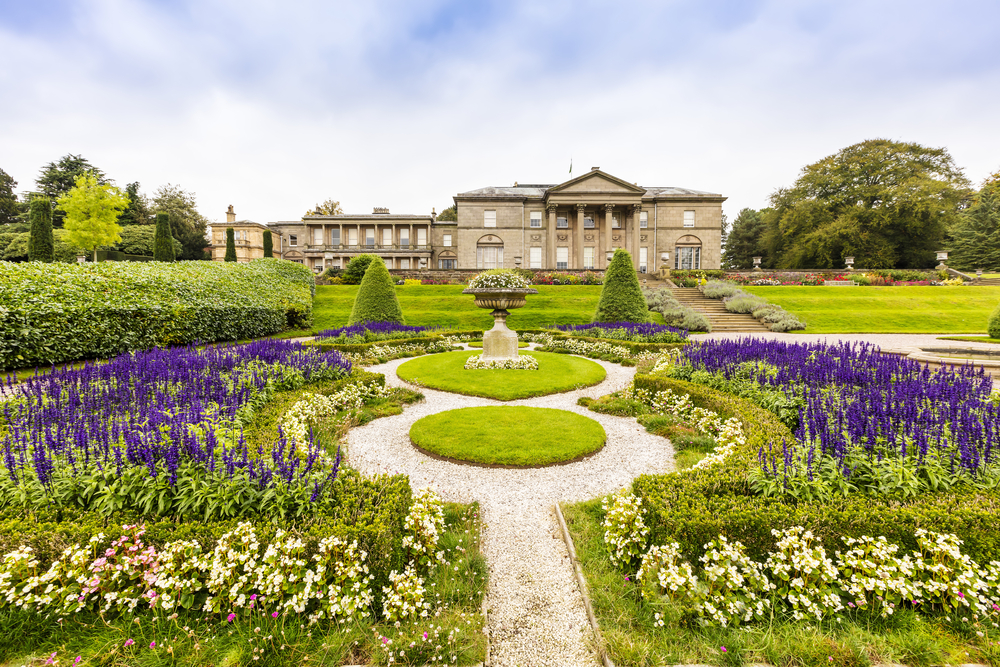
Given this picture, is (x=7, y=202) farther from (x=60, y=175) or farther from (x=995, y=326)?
(x=995, y=326)

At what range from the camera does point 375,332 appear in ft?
49.0

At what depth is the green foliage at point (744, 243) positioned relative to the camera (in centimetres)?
5809

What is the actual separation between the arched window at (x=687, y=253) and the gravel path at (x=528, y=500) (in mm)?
41540

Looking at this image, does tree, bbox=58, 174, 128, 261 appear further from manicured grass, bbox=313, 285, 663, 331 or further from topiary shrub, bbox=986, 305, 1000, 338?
topiary shrub, bbox=986, 305, 1000, 338

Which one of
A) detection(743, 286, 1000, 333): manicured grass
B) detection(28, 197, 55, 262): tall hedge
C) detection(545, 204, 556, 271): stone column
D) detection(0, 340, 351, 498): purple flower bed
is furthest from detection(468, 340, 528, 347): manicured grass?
detection(545, 204, 556, 271): stone column

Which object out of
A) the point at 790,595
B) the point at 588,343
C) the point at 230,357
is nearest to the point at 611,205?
the point at 588,343

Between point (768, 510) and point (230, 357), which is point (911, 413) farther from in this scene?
point (230, 357)

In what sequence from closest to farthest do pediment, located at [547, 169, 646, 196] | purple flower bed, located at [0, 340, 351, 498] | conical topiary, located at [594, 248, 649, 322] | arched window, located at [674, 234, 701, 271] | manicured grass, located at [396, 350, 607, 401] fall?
1. purple flower bed, located at [0, 340, 351, 498]
2. manicured grass, located at [396, 350, 607, 401]
3. conical topiary, located at [594, 248, 649, 322]
4. pediment, located at [547, 169, 646, 196]
5. arched window, located at [674, 234, 701, 271]

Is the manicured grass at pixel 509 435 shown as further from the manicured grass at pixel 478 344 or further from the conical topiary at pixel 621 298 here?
the conical topiary at pixel 621 298

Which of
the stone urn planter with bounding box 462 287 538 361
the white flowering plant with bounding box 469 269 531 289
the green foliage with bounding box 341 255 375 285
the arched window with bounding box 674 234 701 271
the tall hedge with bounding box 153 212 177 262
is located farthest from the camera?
the arched window with bounding box 674 234 701 271

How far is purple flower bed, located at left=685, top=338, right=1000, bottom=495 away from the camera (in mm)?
3307

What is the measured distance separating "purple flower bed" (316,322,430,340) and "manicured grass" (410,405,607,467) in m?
8.18

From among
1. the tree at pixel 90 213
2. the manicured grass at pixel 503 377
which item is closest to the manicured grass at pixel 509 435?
the manicured grass at pixel 503 377

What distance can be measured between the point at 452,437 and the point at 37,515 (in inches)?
155
